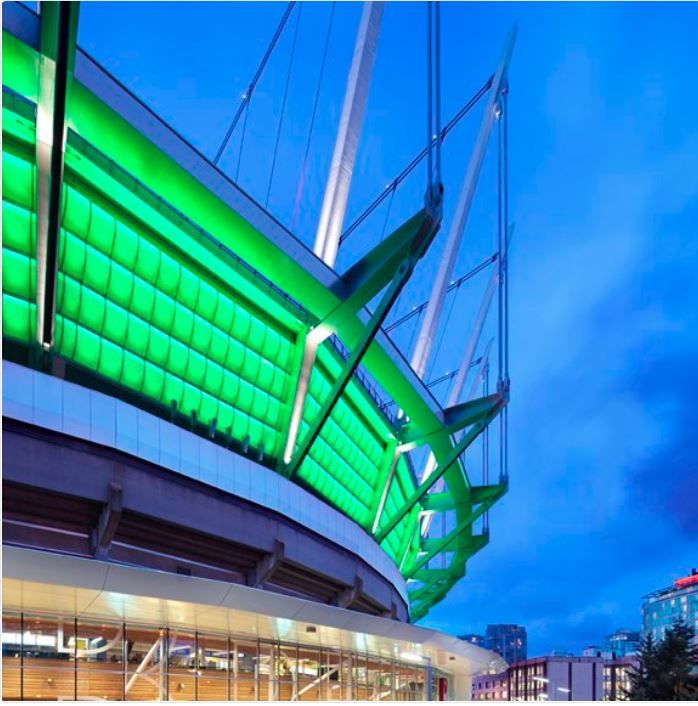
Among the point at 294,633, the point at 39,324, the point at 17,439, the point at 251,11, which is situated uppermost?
the point at 251,11

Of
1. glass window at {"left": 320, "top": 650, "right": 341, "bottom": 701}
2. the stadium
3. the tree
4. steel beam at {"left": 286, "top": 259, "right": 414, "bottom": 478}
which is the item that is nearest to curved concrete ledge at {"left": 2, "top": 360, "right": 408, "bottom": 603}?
the stadium

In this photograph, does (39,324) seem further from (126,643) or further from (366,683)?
(366,683)

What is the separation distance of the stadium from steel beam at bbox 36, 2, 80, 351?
0.16ft

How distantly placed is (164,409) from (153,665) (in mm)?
10773

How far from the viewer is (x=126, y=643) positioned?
15.1 metres

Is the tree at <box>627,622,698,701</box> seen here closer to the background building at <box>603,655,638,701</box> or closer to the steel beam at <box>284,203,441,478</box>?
the steel beam at <box>284,203,441,478</box>

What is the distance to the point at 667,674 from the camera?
193ft

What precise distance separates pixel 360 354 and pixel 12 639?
14.7m

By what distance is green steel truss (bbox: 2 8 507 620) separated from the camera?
64.3ft

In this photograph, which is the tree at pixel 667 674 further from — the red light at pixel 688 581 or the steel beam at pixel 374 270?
the red light at pixel 688 581

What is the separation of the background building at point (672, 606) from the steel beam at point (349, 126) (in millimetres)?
119686

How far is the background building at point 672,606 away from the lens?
5364 inches

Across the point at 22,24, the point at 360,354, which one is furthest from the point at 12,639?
the point at 360,354

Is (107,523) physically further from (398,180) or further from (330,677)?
(398,180)
